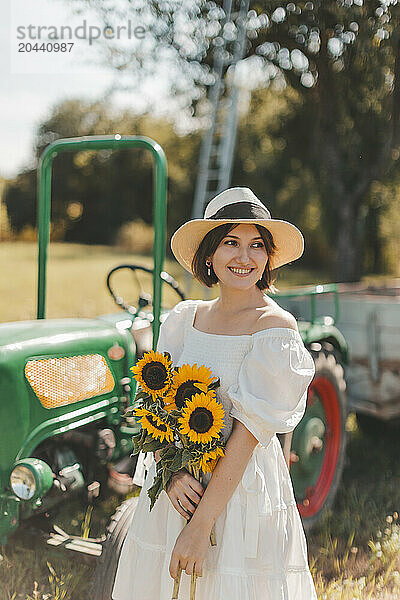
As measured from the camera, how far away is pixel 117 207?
3.11m

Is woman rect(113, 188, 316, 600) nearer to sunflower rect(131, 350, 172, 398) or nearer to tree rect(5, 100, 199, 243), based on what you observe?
Answer: sunflower rect(131, 350, 172, 398)

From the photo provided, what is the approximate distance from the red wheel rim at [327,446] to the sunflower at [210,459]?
1.12m

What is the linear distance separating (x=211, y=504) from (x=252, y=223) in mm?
605

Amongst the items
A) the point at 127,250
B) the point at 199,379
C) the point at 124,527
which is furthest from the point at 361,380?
the point at 199,379

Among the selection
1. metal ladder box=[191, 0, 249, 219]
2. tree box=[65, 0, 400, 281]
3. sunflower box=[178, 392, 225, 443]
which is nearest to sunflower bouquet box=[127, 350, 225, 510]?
sunflower box=[178, 392, 225, 443]

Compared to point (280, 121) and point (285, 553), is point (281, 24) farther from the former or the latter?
point (285, 553)

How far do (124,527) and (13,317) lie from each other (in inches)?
32.7

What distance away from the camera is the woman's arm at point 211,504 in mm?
1344

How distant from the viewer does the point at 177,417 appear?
1.38 meters

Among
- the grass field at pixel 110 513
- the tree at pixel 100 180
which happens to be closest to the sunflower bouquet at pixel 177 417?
the grass field at pixel 110 513

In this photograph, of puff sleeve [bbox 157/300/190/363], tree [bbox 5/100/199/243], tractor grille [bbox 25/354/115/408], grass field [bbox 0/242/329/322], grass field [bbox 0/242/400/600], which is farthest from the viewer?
tree [bbox 5/100/199/243]

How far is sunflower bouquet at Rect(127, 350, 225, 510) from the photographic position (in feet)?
4.37

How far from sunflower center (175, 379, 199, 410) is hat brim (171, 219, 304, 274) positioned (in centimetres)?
36

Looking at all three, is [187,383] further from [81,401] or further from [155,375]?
[81,401]
